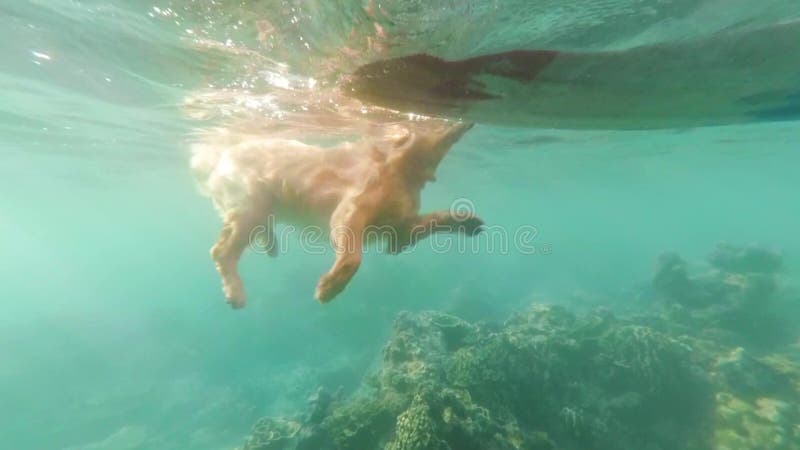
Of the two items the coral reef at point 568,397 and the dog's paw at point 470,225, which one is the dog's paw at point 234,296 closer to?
the dog's paw at point 470,225

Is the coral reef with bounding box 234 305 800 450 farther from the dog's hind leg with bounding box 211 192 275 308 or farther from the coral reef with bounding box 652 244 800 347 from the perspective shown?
the coral reef with bounding box 652 244 800 347

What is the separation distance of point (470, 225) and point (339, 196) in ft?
A: 4.33

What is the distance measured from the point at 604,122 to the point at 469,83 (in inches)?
67.2

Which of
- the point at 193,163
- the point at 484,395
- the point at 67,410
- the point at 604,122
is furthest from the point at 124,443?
the point at 604,122

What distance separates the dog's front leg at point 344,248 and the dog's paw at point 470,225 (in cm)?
91

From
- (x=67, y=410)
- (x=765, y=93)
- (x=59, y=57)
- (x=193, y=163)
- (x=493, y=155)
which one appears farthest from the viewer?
(x=493, y=155)

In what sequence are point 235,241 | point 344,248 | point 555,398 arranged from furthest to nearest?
point 555,398
point 235,241
point 344,248

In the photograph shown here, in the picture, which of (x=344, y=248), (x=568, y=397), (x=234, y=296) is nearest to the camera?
(x=344, y=248)

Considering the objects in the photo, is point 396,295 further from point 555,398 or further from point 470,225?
point 470,225

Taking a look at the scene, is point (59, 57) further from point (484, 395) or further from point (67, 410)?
point (67, 410)

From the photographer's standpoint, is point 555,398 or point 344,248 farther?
point 555,398

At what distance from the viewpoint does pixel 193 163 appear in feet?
33.2

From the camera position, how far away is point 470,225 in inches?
161

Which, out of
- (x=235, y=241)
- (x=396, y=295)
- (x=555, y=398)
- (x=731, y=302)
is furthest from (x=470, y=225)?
(x=396, y=295)
